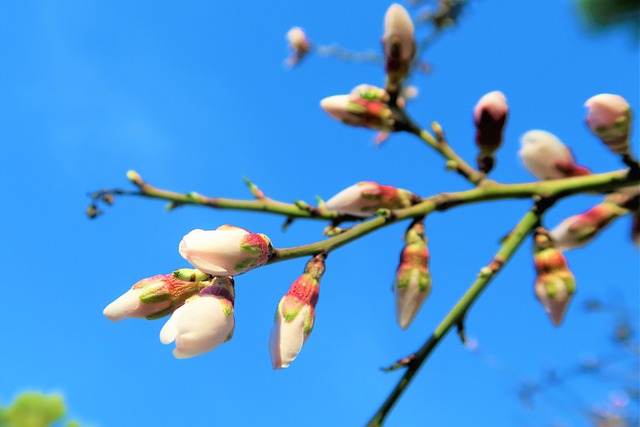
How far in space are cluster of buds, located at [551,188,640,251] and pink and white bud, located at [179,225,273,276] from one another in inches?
13.4

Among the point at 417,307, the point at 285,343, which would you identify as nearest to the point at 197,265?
the point at 285,343

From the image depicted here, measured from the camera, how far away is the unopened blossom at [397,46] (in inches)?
32.5

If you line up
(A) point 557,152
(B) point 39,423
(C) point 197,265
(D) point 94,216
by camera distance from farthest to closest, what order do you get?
(B) point 39,423, (D) point 94,216, (A) point 557,152, (C) point 197,265

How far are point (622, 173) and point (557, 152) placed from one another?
0.27 ft

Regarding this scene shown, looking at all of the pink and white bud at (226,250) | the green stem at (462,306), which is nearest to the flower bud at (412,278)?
the green stem at (462,306)

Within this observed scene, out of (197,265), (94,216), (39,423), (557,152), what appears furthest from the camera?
(39,423)

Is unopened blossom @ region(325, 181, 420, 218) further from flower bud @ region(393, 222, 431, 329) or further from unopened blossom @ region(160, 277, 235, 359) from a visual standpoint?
unopened blossom @ region(160, 277, 235, 359)

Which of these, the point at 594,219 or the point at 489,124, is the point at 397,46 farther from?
the point at 594,219

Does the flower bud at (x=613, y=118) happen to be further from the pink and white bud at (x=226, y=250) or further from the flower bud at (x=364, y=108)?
the pink and white bud at (x=226, y=250)

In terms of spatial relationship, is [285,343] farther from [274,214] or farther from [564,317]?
[564,317]

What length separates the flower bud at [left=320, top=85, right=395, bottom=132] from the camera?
0.82 meters

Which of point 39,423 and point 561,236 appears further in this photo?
point 39,423

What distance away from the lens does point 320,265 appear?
695 millimetres

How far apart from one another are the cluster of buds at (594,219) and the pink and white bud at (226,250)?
34 cm
